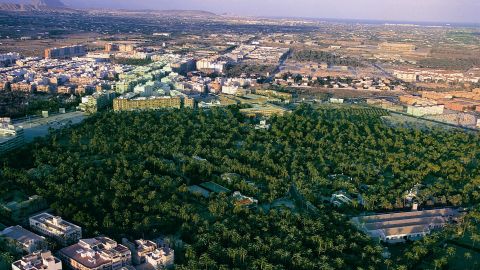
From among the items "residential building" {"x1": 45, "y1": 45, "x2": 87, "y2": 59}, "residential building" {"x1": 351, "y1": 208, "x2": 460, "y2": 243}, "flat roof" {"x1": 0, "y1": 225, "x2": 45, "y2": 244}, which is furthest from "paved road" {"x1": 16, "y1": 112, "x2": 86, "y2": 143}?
"residential building" {"x1": 45, "y1": 45, "x2": 87, "y2": 59}

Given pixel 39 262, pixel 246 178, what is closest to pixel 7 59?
pixel 246 178

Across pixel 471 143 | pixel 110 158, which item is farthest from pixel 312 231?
pixel 471 143

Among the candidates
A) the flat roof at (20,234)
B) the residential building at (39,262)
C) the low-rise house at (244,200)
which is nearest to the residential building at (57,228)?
the flat roof at (20,234)

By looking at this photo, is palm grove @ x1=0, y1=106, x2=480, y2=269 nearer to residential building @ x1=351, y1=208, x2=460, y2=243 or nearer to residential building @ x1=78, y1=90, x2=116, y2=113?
residential building @ x1=351, y1=208, x2=460, y2=243

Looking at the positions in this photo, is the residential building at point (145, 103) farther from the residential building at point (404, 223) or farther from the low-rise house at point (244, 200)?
the residential building at point (404, 223)

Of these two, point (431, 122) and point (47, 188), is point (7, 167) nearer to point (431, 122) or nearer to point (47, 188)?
point (47, 188)

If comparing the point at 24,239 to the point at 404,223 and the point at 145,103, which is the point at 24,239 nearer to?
the point at 404,223
